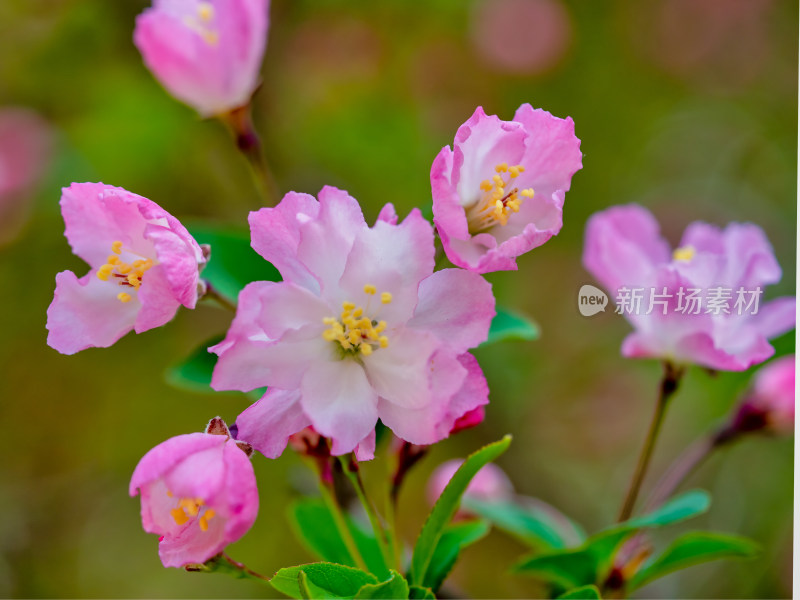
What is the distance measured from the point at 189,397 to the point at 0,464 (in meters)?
0.41

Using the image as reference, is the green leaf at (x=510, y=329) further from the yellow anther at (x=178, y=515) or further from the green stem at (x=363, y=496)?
the yellow anther at (x=178, y=515)

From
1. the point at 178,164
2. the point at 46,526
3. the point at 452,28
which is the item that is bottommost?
the point at 46,526

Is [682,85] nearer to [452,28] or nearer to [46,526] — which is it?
[452,28]

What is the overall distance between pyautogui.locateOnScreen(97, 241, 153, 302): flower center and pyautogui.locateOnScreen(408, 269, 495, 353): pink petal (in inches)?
6.9

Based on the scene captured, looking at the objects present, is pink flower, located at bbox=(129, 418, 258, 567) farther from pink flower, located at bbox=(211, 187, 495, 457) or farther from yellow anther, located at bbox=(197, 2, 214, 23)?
yellow anther, located at bbox=(197, 2, 214, 23)

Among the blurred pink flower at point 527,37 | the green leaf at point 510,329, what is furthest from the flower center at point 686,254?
the blurred pink flower at point 527,37

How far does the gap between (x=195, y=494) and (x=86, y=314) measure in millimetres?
145

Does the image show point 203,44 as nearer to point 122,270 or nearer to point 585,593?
point 122,270

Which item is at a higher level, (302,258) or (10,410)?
(302,258)

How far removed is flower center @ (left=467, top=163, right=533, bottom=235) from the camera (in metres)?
0.46

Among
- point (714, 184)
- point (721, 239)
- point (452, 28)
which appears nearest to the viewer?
point (721, 239)

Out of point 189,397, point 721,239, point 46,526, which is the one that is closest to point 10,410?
point 46,526

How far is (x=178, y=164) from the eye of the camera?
1.33 m

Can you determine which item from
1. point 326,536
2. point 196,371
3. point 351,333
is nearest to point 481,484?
point 326,536
